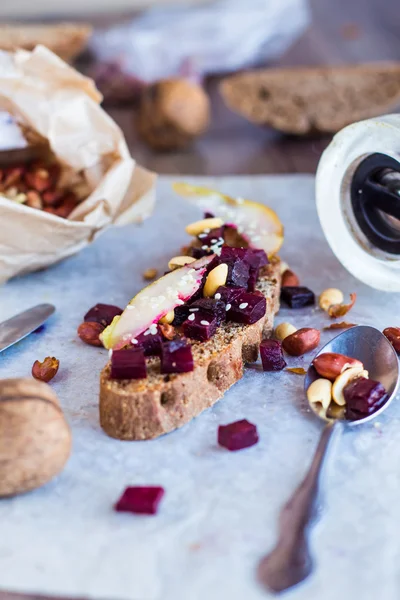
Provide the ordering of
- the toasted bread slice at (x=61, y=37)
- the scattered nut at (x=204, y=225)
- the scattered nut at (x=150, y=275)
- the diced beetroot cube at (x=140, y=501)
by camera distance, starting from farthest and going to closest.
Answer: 1. the toasted bread slice at (x=61, y=37)
2. the scattered nut at (x=150, y=275)
3. the scattered nut at (x=204, y=225)
4. the diced beetroot cube at (x=140, y=501)

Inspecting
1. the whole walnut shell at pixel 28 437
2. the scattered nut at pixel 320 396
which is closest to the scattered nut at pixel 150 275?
the scattered nut at pixel 320 396

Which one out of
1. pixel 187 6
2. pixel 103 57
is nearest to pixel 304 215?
pixel 103 57

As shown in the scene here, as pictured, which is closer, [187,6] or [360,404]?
[360,404]

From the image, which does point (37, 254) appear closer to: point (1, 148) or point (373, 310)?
point (1, 148)

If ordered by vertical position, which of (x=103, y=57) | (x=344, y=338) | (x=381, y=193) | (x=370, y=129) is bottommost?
(x=103, y=57)

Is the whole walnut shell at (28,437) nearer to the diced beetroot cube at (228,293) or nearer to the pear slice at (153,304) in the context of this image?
the pear slice at (153,304)

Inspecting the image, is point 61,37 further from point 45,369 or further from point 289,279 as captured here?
point 45,369

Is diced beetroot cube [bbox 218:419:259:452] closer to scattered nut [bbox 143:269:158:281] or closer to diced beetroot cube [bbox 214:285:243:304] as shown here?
diced beetroot cube [bbox 214:285:243:304]
